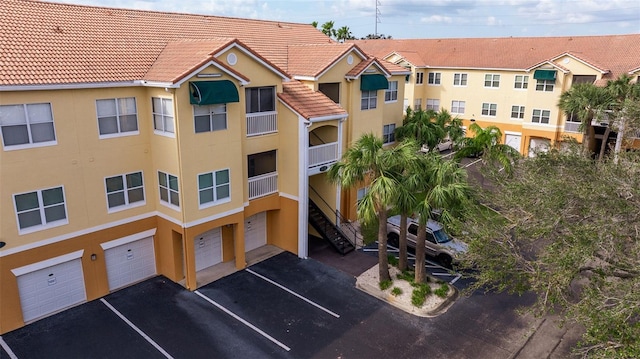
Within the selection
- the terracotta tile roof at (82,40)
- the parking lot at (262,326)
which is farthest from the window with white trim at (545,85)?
the parking lot at (262,326)

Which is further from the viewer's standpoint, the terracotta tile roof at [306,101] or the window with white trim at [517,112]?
the window with white trim at [517,112]

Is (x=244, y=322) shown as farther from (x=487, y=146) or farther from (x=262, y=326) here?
(x=487, y=146)

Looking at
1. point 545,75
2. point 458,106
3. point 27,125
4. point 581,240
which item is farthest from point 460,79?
point 27,125

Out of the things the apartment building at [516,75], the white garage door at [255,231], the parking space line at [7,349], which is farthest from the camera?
the apartment building at [516,75]

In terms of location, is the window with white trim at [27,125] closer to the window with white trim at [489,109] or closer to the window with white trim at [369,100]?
the window with white trim at [369,100]

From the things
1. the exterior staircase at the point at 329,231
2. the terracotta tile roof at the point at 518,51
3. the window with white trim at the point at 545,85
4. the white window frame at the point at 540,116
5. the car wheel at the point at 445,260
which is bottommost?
the car wheel at the point at 445,260

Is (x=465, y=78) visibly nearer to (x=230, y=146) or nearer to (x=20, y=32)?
(x=230, y=146)

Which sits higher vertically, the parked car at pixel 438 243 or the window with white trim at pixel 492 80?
the window with white trim at pixel 492 80

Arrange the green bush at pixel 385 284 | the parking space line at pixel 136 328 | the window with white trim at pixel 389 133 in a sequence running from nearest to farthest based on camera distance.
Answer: the parking space line at pixel 136 328 → the green bush at pixel 385 284 → the window with white trim at pixel 389 133

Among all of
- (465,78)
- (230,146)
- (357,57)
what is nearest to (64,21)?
(230,146)
